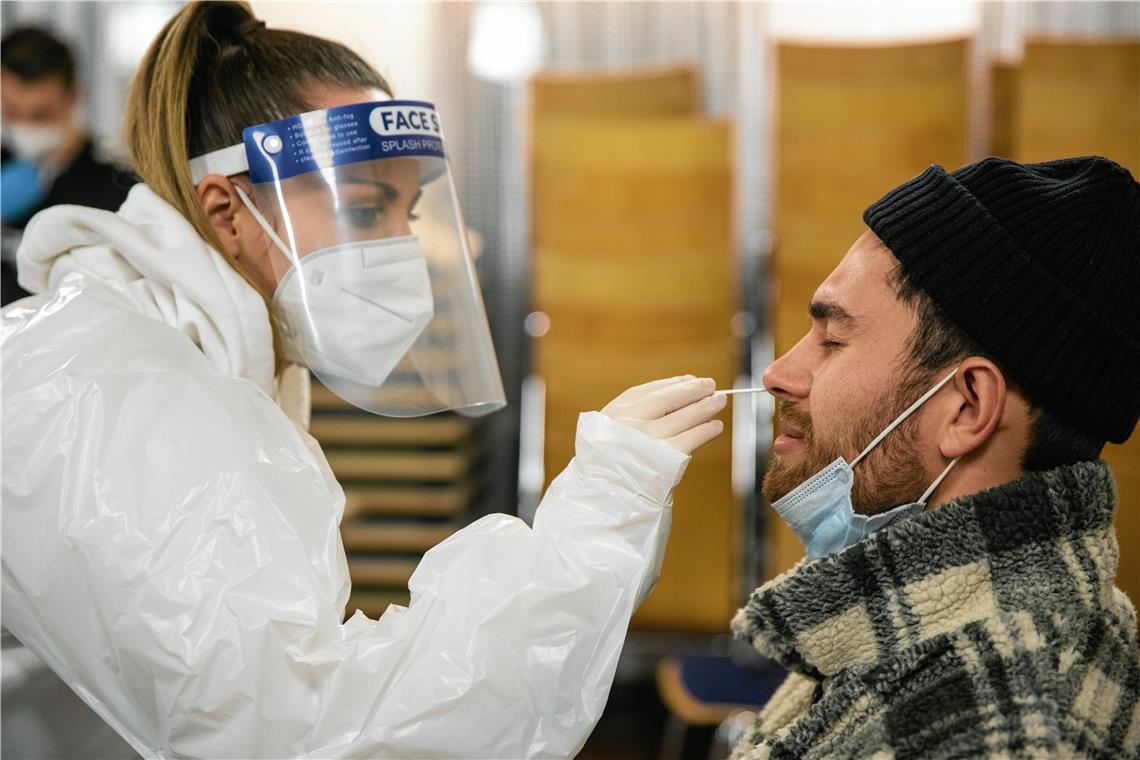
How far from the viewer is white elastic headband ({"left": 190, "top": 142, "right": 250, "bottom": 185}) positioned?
1406mm

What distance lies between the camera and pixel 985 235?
1219 mm

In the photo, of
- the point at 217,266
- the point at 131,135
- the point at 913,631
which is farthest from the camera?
the point at 131,135

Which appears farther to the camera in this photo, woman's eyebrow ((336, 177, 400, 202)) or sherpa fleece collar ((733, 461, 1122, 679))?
woman's eyebrow ((336, 177, 400, 202))

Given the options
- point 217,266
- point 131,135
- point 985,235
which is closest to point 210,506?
point 217,266

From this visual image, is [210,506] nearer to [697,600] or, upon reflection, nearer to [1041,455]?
[1041,455]

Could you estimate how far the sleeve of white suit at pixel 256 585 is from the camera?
3.55ft

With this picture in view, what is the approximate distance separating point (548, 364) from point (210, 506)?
8.55 ft

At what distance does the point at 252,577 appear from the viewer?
42.9 inches

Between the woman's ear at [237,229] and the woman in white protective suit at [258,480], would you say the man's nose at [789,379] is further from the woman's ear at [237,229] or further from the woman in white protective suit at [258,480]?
the woman's ear at [237,229]

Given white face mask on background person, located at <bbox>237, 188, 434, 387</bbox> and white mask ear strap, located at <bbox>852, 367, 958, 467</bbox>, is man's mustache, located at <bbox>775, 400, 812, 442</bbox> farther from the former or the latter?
white face mask on background person, located at <bbox>237, 188, 434, 387</bbox>

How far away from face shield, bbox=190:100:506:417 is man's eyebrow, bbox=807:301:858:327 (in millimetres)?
510

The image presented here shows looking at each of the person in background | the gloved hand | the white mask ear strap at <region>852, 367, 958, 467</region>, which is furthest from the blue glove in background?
the white mask ear strap at <region>852, 367, 958, 467</region>

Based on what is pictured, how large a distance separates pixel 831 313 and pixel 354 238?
61cm

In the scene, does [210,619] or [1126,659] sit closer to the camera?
[210,619]
